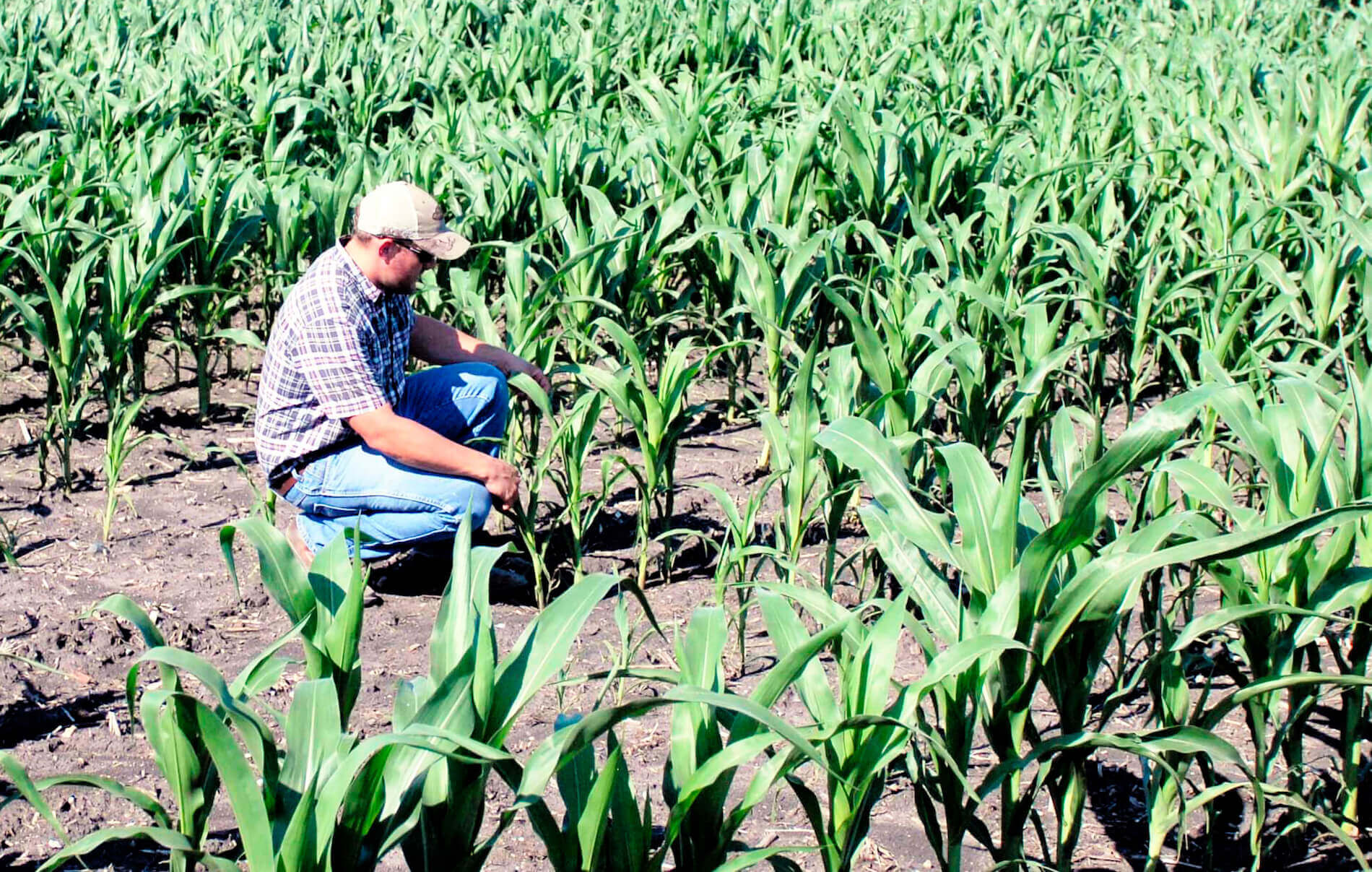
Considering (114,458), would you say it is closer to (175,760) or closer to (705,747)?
(175,760)

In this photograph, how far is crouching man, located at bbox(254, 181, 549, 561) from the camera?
9.49 feet

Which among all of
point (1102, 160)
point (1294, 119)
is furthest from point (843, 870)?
point (1294, 119)

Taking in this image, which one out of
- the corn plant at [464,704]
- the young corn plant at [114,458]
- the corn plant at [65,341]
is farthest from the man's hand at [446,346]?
the corn plant at [464,704]

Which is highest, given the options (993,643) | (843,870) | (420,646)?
(993,643)

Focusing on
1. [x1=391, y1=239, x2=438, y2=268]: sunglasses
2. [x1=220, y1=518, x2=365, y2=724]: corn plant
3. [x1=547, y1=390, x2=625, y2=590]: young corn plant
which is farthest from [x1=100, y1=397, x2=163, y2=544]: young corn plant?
[x1=220, y1=518, x2=365, y2=724]: corn plant

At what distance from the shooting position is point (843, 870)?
1759 mm

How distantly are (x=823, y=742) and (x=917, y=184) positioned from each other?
130 inches

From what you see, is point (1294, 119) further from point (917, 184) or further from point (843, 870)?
point (843, 870)

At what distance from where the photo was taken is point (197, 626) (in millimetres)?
2904

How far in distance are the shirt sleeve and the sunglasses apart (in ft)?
0.57

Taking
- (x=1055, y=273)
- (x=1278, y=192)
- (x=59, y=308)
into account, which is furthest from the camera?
(x=1278, y=192)

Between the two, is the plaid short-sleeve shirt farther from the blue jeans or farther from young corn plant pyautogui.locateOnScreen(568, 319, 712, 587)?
young corn plant pyautogui.locateOnScreen(568, 319, 712, 587)

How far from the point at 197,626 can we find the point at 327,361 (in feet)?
1.93

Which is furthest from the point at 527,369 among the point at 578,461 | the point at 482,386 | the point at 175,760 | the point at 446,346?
the point at 175,760
